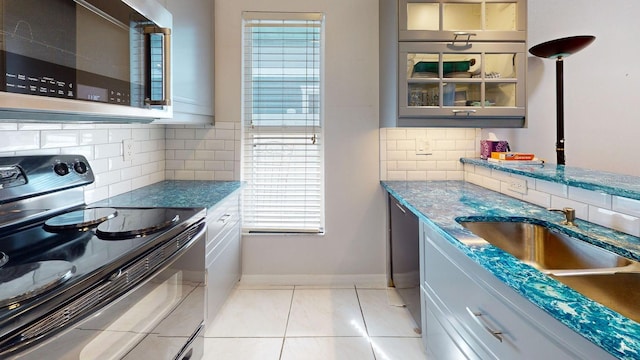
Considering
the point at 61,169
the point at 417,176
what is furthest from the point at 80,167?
the point at 417,176

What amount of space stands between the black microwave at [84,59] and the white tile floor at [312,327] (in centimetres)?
134

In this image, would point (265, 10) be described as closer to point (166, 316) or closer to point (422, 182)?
point (422, 182)

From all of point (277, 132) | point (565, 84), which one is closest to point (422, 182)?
point (277, 132)

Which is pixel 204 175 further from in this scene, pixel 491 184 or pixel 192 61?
pixel 491 184

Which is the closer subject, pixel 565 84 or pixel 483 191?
pixel 483 191

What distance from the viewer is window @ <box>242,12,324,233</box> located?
2699 mm

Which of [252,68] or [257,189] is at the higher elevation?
[252,68]

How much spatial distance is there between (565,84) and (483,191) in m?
1.41

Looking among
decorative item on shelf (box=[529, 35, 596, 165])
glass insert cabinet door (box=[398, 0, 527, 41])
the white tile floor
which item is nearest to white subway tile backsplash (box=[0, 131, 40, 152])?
the white tile floor

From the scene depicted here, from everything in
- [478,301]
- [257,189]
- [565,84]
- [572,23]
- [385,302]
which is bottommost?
A: [385,302]

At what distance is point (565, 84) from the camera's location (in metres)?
2.79

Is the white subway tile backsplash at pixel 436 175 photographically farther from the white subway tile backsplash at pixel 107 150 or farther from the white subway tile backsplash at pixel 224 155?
the white subway tile backsplash at pixel 107 150

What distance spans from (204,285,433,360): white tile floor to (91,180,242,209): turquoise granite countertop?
0.82 m

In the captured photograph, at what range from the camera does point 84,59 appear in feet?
3.45
